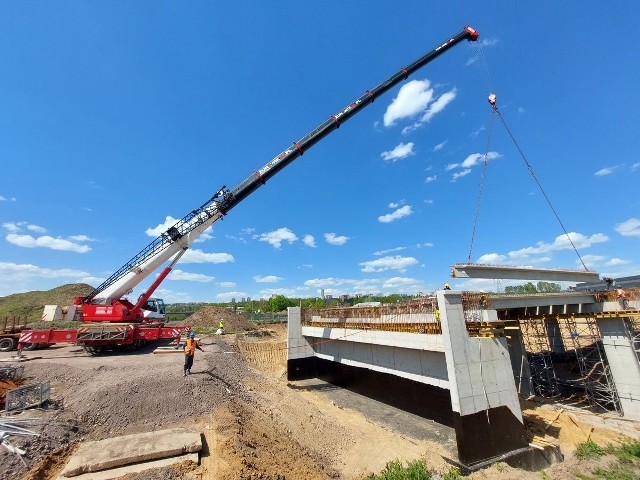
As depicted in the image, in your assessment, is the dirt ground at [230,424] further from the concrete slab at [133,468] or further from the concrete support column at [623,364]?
the concrete support column at [623,364]

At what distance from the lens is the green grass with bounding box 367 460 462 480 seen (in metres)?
10.2

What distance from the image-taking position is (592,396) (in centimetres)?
1892

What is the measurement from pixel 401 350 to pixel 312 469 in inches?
278

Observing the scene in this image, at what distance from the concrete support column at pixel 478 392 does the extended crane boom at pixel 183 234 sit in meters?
12.7

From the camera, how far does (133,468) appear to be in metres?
7.73

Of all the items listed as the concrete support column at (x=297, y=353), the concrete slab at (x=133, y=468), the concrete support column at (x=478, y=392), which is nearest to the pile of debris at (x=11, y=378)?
the concrete slab at (x=133, y=468)

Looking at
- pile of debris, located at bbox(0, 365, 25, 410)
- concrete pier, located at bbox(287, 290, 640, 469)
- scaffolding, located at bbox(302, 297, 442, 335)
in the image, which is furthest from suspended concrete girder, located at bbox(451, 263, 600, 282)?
pile of debris, located at bbox(0, 365, 25, 410)

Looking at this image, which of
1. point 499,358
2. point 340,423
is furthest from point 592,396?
point 340,423

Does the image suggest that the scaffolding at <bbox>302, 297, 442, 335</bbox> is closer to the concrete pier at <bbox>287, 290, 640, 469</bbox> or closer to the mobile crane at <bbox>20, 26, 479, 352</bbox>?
the concrete pier at <bbox>287, 290, 640, 469</bbox>

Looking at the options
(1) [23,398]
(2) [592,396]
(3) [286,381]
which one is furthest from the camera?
(3) [286,381]

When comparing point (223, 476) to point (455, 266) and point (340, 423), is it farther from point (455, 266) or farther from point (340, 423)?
point (455, 266)

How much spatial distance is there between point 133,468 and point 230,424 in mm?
3617

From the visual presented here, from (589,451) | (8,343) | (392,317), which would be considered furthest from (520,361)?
(8,343)

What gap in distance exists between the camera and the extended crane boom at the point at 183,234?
1953 centimetres
